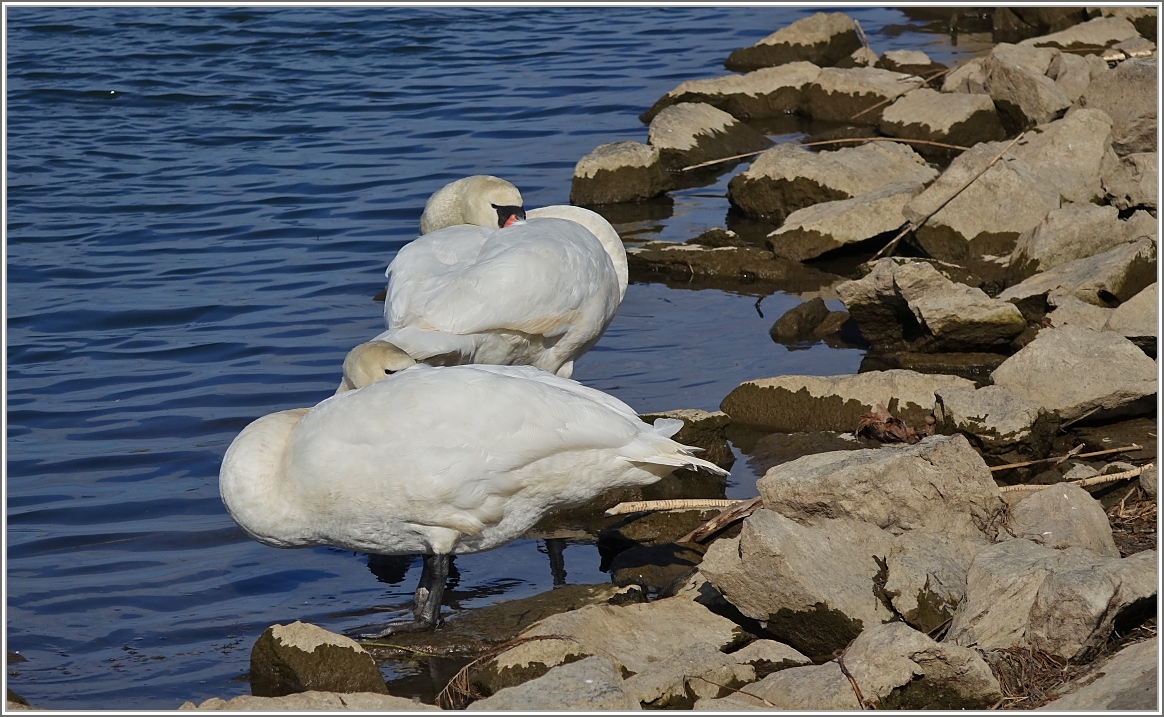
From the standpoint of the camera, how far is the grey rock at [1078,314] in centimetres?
723

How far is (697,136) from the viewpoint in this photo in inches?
501

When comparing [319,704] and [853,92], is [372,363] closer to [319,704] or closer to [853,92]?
[319,704]

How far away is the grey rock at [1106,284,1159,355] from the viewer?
6.83m


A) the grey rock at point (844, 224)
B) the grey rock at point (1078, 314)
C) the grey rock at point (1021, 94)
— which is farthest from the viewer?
the grey rock at point (1021, 94)

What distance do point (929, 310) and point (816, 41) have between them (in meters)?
9.23

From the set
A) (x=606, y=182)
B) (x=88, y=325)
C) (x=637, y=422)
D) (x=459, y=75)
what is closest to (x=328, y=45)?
(x=459, y=75)

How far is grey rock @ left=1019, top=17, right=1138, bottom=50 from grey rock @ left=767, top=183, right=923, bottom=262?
5.41 meters

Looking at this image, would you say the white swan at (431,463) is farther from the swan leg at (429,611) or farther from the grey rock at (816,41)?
the grey rock at (816,41)

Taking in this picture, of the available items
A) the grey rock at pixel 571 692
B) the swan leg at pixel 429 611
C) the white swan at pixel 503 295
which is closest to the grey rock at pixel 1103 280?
the white swan at pixel 503 295

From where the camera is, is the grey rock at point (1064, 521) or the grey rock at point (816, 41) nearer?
the grey rock at point (1064, 521)

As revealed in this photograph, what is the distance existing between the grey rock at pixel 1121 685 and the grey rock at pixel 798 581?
0.80m

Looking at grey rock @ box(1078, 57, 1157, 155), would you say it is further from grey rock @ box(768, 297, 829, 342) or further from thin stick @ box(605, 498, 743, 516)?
thin stick @ box(605, 498, 743, 516)

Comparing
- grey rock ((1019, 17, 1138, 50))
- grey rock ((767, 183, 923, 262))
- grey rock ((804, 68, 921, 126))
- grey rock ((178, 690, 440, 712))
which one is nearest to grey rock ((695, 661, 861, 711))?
grey rock ((178, 690, 440, 712))

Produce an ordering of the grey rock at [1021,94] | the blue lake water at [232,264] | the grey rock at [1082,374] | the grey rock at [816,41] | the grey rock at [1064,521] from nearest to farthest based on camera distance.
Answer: the grey rock at [1064,521] → the blue lake water at [232,264] → the grey rock at [1082,374] → the grey rock at [1021,94] → the grey rock at [816,41]
